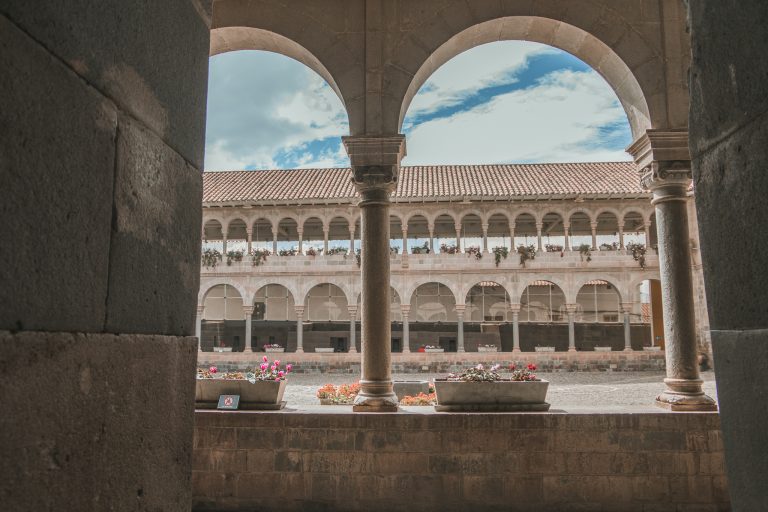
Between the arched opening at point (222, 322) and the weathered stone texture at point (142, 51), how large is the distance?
27455 millimetres

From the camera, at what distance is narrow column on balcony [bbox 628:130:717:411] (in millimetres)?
5848

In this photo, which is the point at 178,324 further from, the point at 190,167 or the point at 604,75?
the point at 604,75

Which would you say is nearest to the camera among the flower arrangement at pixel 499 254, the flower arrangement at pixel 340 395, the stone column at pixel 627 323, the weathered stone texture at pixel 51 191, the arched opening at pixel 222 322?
the weathered stone texture at pixel 51 191

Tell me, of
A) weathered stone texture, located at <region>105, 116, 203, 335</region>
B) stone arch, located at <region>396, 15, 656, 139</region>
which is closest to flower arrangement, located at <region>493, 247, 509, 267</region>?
stone arch, located at <region>396, 15, 656, 139</region>

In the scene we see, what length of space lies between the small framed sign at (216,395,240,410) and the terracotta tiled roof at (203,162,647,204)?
20387 millimetres

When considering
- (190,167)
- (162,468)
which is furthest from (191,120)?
(162,468)

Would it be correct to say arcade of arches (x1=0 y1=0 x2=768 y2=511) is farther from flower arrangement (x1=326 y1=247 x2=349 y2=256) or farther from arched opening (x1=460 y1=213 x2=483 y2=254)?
arched opening (x1=460 y1=213 x2=483 y2=254)

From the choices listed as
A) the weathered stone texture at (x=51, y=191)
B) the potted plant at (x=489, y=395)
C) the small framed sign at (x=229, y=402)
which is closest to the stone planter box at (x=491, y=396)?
the potted plant at (x=489, y=395)

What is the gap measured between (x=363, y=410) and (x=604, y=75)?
479 cm

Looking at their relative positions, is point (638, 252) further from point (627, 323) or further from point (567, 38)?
point (567, 38)

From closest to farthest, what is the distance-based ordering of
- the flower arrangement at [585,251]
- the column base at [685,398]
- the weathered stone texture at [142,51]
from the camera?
1. the weathered stone texture at [142,51]
2. the column base at [685,398]
3. the flower arrangement at [585,251]

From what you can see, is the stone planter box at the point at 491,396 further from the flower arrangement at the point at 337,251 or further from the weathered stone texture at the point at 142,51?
the flower arrangement at the point at 337,251

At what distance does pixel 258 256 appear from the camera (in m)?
26.8

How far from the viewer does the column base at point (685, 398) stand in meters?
5.62
